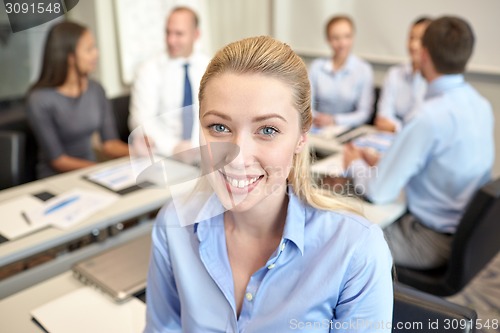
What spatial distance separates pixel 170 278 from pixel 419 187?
128 cm

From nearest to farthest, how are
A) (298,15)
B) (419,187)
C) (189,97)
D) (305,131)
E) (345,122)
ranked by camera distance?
(305,131)
(419,187)
(189,97)
(345,122)
(298,15)

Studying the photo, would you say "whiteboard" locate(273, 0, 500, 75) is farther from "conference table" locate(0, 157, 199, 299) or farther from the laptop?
the laptop

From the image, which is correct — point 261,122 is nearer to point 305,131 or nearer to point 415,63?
point 305,131

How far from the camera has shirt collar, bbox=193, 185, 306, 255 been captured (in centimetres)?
100

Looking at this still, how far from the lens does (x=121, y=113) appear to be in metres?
3.16

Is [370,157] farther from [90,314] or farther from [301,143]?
[90,314]

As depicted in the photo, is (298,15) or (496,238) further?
(298,15)

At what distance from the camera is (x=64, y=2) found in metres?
0.92

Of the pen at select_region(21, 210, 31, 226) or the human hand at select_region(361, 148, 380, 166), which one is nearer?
the pen at select_region(21, 210, 31, 226)

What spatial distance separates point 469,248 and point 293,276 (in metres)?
1.02

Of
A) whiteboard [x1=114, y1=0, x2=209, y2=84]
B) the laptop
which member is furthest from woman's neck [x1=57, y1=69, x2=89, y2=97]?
the laptop

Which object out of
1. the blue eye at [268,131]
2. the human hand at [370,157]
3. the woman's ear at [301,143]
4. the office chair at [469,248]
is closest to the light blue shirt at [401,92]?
the human hand at [370,157]

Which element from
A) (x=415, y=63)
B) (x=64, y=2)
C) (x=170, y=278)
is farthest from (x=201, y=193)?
(x=415, y=63)

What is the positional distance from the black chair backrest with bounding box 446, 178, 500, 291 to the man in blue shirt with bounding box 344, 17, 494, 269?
0.14 meters
